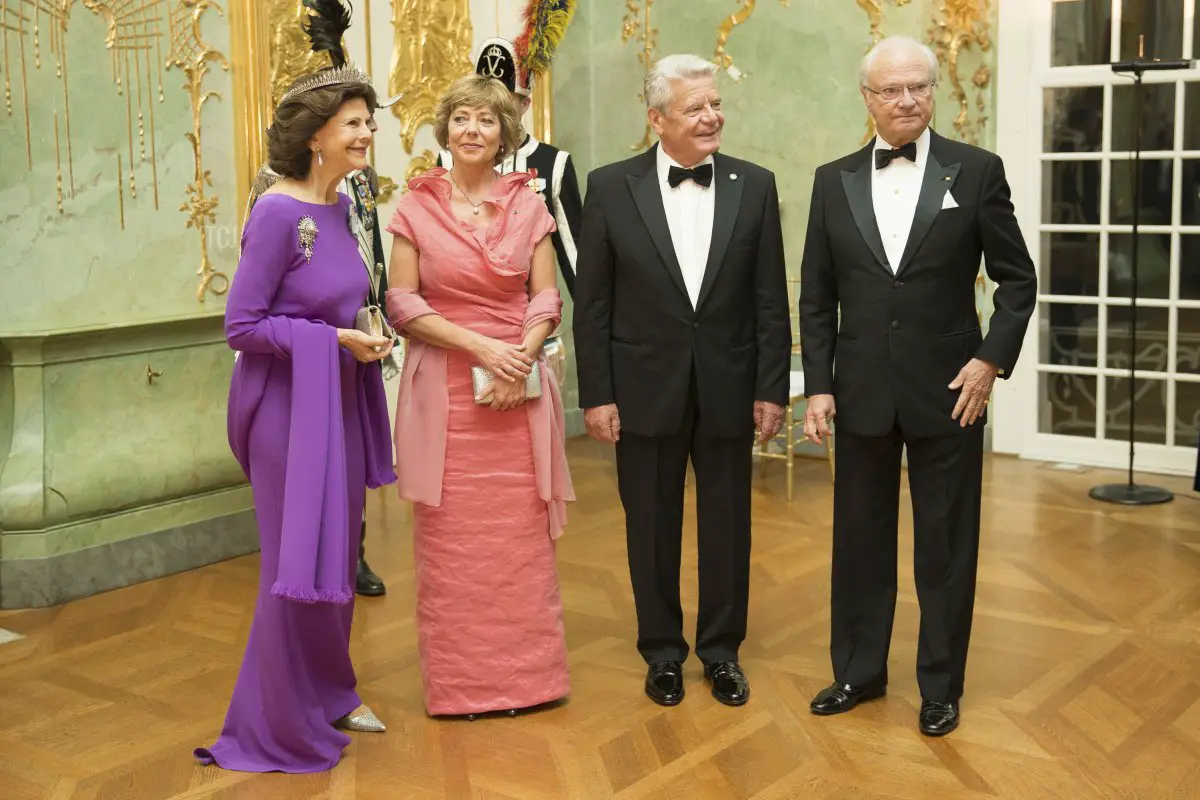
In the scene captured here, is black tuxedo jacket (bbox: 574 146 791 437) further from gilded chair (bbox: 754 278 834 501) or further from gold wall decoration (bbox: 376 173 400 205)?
A: gold wall decoration (bbox: 376 173 400 205)

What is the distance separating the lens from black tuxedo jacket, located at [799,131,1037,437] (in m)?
3.62

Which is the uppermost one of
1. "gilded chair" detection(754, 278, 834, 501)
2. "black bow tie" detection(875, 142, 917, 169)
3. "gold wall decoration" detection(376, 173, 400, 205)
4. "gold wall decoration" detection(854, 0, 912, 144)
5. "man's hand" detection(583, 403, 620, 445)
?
"gold wall decoration" detection(854, 0, 912, 144)

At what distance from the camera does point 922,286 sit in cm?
364

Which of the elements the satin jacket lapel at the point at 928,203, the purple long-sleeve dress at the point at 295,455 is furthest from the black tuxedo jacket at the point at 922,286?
the purple long-sleeve dress at the point at 295,455

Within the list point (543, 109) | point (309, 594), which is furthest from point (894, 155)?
point (543, 109)

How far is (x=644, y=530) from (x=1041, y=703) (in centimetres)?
118

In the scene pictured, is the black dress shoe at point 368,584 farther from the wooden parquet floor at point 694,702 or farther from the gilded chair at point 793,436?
the gilded chair at point 793,436

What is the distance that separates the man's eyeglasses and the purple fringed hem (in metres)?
1.81

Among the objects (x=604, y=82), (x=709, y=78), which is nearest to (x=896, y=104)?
(x=709, y=78)

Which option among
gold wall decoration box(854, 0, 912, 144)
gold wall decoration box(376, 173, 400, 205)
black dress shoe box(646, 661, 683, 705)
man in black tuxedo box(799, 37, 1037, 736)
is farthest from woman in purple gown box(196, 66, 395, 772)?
gold wall decoration box(854, 0, 912, 144)

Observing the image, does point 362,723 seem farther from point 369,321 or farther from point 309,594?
point 369,321

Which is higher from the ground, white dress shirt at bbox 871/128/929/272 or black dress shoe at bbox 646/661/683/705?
white dress shirt at bbox 871/128/929/272

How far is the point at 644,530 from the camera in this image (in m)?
4.07

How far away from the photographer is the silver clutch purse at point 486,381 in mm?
3836
